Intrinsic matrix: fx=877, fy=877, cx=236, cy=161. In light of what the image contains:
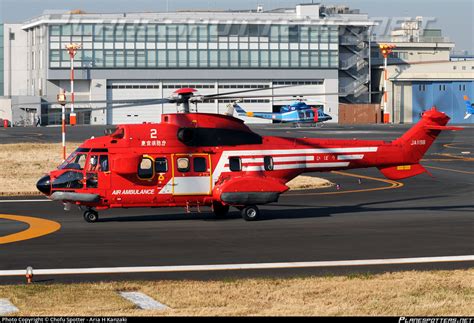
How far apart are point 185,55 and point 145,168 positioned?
84.3m

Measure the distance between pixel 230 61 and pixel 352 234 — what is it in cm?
8856

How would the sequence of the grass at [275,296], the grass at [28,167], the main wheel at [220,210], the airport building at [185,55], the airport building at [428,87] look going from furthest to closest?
1. the airport building at [428,87]
2. the airport building at [185,55]
3. the grass at [28,167]
4. the main wheel at [220,210]
5. the grass at [275,296]

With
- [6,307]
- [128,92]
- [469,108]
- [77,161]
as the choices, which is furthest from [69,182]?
[128,92]

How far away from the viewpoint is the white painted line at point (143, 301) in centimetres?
1465

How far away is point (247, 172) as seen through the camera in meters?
26.8

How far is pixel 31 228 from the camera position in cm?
2480

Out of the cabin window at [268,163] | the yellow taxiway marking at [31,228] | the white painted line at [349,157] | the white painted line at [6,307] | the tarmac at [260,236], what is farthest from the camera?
the white painted line at [349,157]

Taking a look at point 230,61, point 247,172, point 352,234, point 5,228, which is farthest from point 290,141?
point 230,61

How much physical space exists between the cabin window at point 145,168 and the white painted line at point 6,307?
1111cm

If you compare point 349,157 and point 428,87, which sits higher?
point 428,87

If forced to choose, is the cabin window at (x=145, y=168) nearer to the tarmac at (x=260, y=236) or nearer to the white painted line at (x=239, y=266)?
the tarmac at (x=260, y=236)

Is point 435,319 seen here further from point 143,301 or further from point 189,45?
point 189,45

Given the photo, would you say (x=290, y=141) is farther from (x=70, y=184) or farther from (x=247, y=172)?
(x=70, y=184)

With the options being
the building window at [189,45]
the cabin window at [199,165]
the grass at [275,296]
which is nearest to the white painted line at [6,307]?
the grass at [275,296]
